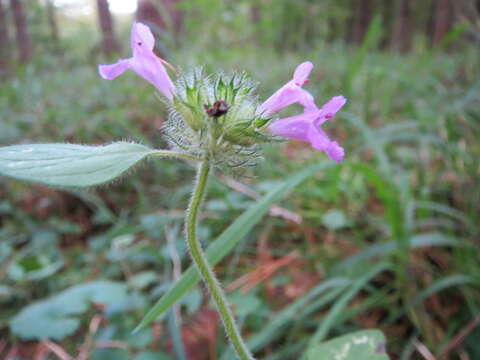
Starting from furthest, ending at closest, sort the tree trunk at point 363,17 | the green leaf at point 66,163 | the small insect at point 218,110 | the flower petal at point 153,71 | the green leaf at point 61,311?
the tree trunk at point 363,17
the green leaf at point 61,311
the flower petal at point 153,71
the small insect at point 218,110
the green leaf at point 66,163

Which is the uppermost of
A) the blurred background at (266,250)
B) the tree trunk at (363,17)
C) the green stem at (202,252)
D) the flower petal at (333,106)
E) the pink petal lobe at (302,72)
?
the tree trunk at (363,17)

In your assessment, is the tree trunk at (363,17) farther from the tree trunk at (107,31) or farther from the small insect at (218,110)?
the small insect at (218,110)

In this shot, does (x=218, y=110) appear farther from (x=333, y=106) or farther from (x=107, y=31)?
(x=107, y=31)

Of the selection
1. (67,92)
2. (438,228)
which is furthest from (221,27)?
(438,228)

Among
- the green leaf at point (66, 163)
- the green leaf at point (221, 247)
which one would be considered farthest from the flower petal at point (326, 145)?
the green leaf at point (221, 247)

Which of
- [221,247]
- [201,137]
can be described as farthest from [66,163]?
[221,247]

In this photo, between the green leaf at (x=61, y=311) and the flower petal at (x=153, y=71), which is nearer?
the flower petal at (x=153, y=71)
